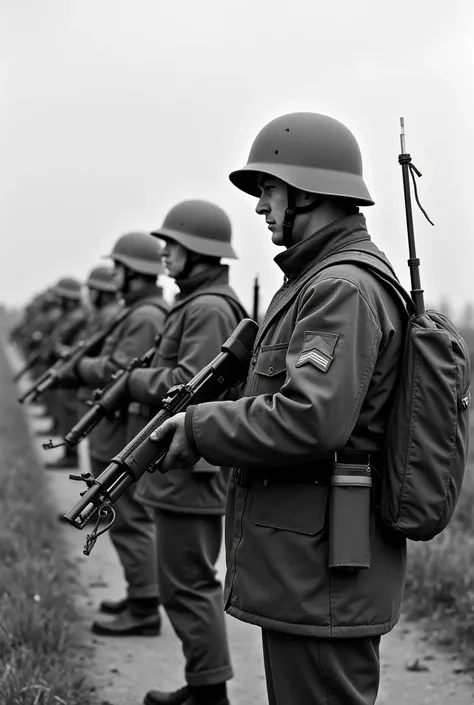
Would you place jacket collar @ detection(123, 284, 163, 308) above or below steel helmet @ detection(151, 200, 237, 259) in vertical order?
below

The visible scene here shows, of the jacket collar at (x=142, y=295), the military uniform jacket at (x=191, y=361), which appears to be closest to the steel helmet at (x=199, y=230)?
the military uniform jacket at (x=191, y=361)

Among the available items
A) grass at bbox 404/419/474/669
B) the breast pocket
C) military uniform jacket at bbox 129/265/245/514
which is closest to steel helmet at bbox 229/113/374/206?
the breast pocket

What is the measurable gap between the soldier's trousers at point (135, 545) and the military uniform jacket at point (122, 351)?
7.4 inches

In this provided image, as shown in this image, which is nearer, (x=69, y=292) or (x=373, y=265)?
(x=373, y=265)

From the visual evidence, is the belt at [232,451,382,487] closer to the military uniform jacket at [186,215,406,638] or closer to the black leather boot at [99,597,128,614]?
the military uniform jacket at [186,215,406,638]

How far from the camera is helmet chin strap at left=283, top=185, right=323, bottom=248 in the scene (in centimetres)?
299

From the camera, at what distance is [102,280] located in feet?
28.6

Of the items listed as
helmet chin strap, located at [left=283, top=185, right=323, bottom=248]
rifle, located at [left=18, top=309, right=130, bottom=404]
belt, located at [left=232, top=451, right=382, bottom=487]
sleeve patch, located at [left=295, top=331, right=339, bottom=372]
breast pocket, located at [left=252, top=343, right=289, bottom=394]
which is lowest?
rifle, located at [left=18, top=309, right=130, bottom=404]

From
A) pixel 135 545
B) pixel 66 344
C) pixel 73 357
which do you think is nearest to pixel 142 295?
pixel 73 357

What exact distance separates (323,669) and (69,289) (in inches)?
467

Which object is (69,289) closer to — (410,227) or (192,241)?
(192,241)

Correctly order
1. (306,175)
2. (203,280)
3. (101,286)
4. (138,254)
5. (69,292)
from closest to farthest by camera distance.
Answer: (306,175)
(203,280)
(138,254)
(101,286)
(69,292)

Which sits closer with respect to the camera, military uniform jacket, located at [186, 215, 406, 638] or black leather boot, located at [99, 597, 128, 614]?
military uniform jacket, located at [186, 215, 406, 638]

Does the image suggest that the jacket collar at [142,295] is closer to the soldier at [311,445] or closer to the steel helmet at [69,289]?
the soldier at [311,445]
